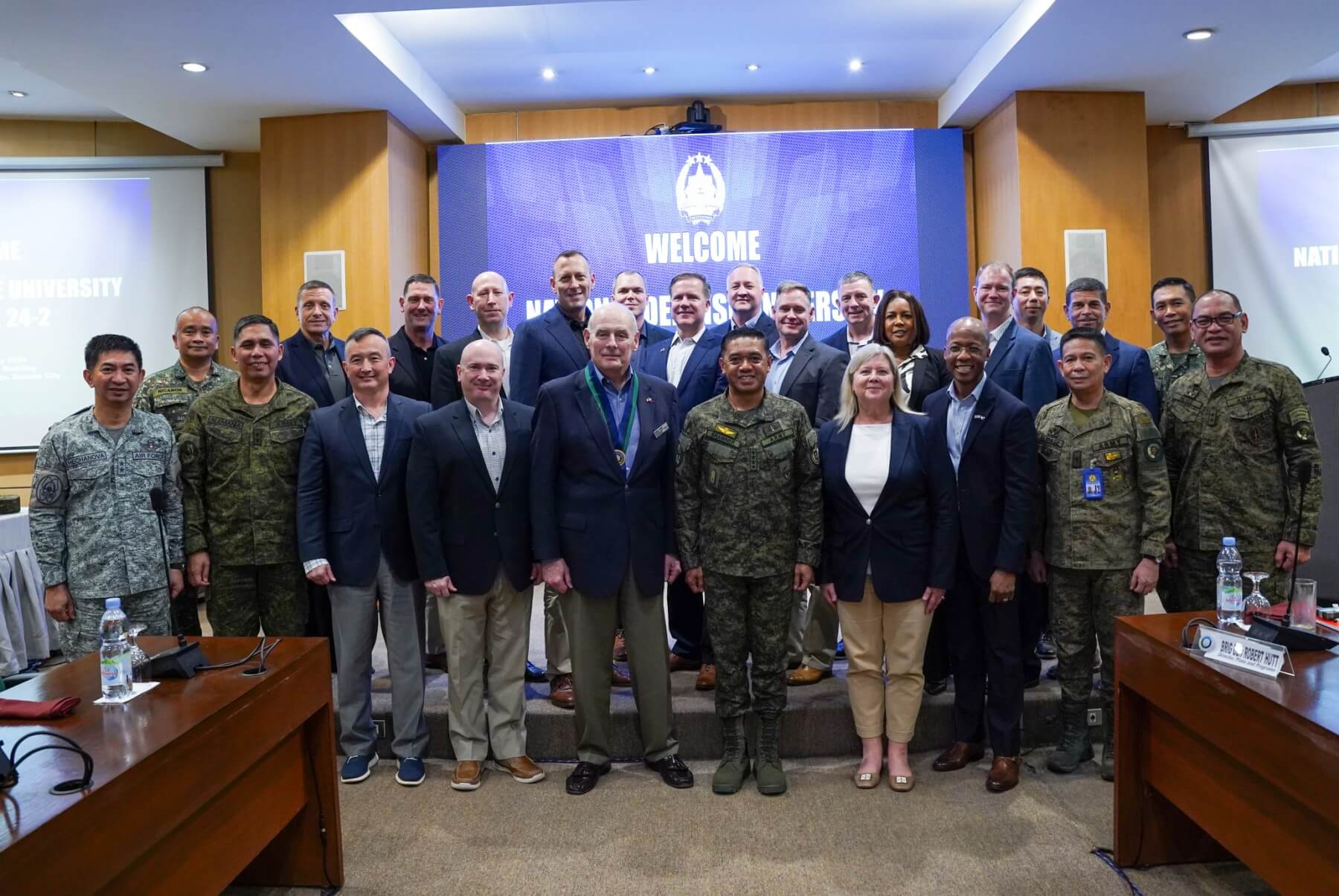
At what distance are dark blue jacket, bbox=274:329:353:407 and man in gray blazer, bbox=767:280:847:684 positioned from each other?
1.89 meters

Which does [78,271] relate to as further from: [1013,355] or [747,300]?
[1013,355]

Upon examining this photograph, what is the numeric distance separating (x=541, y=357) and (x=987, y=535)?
193 centimetres

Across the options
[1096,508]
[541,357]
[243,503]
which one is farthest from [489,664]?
[1096,508]

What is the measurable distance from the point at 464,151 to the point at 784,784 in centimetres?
560

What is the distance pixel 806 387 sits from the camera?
376 cm

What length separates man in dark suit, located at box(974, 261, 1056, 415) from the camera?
12.5 ft

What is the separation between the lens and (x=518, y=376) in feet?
12.8

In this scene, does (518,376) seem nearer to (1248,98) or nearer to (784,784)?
(784,784)

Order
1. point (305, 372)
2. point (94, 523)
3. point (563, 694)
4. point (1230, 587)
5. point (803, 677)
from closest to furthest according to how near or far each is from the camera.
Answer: point (1230, 587)
point (94, 523)
point (563, 694)
point (803, 677)
point (305, 372)

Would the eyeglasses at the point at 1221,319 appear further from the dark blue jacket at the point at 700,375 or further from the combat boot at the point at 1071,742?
the dark blue jacket at the point at 700,375

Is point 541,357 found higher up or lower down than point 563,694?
higher up

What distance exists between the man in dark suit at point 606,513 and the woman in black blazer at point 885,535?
0.60m

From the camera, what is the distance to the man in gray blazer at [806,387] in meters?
3.74

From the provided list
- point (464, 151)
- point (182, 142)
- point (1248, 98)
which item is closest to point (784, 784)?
point (464, 151)
